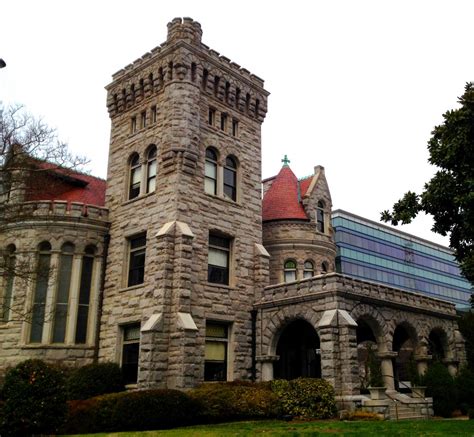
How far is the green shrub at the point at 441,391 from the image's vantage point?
22.7 m

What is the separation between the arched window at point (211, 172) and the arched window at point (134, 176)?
10.6 ft

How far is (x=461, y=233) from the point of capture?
701 inches

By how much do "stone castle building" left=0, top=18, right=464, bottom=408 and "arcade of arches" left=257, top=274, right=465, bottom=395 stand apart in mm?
61

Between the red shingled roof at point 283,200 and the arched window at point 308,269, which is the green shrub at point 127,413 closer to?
the arched window at point 308,269

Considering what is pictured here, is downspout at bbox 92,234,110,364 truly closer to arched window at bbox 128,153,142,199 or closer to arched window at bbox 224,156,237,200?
arched window at bbox 128,153,142,199

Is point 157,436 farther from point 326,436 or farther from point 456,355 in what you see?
point 456,355

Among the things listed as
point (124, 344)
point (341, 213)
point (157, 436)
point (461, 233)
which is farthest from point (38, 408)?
point (341, 213)

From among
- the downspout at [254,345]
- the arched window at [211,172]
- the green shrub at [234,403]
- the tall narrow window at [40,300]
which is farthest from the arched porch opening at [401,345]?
the tall narrow window at [40,300]

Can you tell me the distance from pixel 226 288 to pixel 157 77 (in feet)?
34.8

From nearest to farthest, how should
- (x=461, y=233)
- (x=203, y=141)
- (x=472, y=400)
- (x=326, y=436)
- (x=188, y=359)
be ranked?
(x=326, y=436) < (x=461, y=233) < (x=188, y=359) < (x=472, y=400) < (x=203, y=141)

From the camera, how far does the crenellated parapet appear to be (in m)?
26.3

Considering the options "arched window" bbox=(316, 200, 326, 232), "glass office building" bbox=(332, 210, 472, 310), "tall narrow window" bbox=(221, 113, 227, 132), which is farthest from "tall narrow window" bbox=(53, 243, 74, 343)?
"glass office building" bbox=(332, 210, 472, 310)

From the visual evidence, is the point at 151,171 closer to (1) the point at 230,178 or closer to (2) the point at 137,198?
(2) the point at 137,198

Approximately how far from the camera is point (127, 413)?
17.0m
